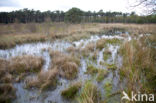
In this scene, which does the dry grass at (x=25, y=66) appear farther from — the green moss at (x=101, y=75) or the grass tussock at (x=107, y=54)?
the grass tussock at (x=107, y=54)

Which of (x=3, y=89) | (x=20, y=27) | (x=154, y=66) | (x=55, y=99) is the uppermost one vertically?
(x=20, y=27)

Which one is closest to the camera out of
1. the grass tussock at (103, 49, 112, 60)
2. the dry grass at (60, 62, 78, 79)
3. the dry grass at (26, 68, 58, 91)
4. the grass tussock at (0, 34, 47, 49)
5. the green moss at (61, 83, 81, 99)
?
the green moss at (61, 83, 81, 99)

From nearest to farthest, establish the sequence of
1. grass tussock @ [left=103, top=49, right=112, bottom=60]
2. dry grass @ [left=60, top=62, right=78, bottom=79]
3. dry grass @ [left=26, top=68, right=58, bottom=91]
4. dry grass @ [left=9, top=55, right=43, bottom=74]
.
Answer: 1. dry grass @ [left=26, top=68, right=58, bottom=91]
2. dry grass @ [left=60, top=62, right=78, bottom=79]
3. dry grass @ [left=9, top=55, right=43, bottom=74]
4. grass tussock @ [left=103, top=49, right=112, bottom=60]

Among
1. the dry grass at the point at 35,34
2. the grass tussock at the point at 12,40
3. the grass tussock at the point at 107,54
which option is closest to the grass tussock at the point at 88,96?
the grass tussock at the point at 107,54

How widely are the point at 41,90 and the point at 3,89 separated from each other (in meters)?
1.19

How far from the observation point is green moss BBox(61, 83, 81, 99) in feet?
8.81

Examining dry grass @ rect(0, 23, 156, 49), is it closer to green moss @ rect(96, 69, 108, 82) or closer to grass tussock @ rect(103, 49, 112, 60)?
grass tussock @ rect(103, 49, 112, 60)

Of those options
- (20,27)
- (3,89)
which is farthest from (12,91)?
(20,27)

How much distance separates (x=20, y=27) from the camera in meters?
15.4

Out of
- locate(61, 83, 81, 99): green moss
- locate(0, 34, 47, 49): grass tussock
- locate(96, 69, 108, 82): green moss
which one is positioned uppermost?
locate(0, 34, 47, 49): grass tussock

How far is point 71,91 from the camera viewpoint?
2.78 meters

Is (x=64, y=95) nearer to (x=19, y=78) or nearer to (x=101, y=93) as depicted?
(x=101, y=93)

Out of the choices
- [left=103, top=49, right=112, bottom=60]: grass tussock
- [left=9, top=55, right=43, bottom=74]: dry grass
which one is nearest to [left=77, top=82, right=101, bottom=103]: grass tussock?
[left=9, top=55, right=43, bottom=74]: dry grass

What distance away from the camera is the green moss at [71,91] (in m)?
2.69
